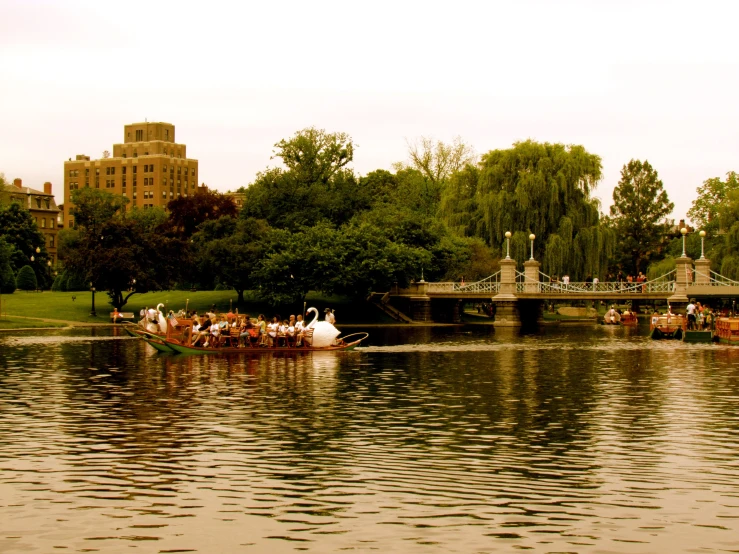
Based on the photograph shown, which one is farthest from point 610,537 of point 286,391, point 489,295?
point 489,295

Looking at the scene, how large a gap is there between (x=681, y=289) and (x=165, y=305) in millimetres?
41833

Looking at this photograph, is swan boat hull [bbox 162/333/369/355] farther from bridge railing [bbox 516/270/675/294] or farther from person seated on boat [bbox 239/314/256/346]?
bridge railing [bbox 516/270/675/294]

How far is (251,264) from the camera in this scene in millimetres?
86000

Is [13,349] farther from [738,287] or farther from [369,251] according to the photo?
[738,287]

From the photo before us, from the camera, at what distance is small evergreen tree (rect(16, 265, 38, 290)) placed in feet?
346

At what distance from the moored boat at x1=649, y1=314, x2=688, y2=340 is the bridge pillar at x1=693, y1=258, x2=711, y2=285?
16.4m

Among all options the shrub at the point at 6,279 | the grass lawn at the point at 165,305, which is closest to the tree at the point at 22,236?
the shrub at the point at 6,279

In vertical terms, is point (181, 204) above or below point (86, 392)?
above

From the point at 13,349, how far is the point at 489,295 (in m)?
46.0

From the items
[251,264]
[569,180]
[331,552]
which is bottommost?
[331,552]

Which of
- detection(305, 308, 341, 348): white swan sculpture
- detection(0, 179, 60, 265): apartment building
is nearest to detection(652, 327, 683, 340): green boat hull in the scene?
detection(305, 308, 341, 348): white swan sculpture

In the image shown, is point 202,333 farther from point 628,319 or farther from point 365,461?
point 628,319

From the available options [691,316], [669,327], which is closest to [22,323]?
[669,327]

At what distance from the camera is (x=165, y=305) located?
87062 mm
